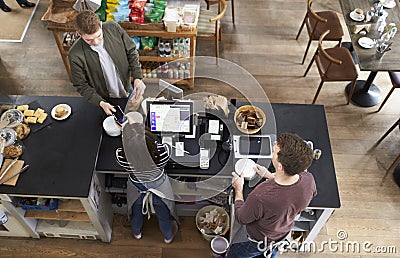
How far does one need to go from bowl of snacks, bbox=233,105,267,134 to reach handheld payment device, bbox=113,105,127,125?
882mm

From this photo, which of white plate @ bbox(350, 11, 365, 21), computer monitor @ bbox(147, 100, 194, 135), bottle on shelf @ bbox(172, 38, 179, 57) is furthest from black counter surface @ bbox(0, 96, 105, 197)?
white plate @ bbox(350, 11, 365, 21)

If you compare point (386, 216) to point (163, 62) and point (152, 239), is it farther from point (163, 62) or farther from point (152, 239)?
point (163, 62)

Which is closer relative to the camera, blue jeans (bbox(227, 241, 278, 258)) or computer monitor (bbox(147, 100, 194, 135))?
blue jeans (bbox(227, 241, 278, 258))

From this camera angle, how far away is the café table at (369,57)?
403 cm

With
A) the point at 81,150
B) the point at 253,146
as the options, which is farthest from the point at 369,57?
the point at 81,150

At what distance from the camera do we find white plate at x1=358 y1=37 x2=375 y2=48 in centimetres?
416

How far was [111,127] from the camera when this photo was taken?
329cm

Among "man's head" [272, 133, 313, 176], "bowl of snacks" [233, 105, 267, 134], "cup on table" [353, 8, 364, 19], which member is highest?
"man's head" [272, 133, 313, 176]

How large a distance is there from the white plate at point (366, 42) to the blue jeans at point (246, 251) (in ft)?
7.49

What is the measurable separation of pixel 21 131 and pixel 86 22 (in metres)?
1.01

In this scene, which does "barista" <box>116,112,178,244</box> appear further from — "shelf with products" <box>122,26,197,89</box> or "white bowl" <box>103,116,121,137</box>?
"shelf with products" <box>122,26,197,89</box>

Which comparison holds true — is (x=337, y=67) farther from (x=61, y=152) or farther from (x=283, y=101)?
(x=61, y=152)

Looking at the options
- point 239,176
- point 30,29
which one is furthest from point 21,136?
point 30,29

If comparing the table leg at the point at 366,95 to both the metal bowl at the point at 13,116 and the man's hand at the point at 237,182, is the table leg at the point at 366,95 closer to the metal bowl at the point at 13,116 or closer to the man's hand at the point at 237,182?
the man's hand at the point at 237,182
